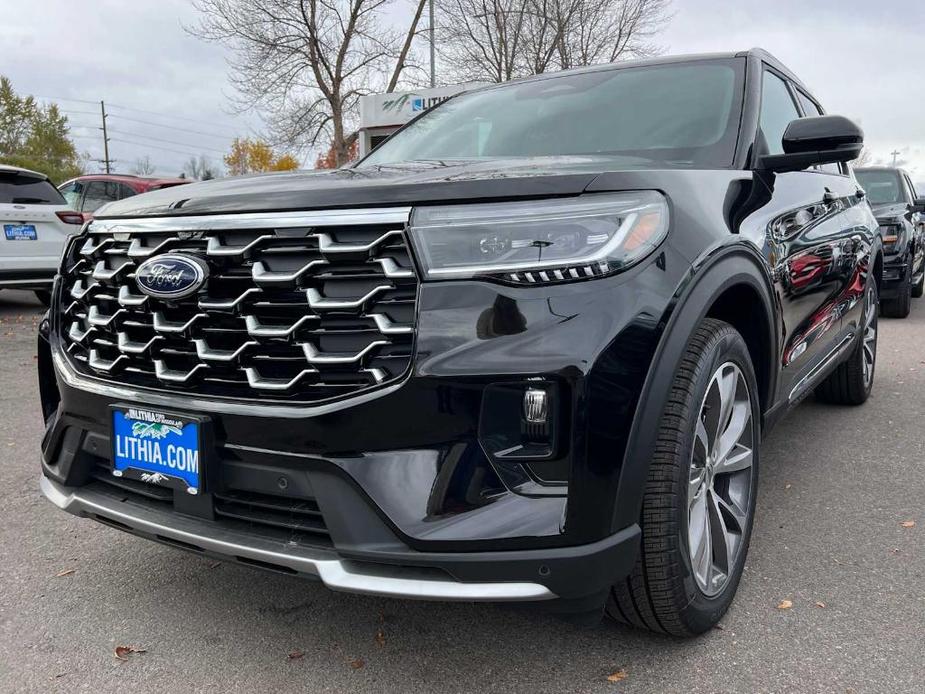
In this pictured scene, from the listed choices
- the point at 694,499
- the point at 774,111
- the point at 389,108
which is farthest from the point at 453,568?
the point at 389,108

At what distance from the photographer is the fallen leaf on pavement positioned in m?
2.16

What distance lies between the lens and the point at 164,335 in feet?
6.60

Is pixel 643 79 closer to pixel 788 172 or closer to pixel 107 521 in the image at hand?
pixel 788 172

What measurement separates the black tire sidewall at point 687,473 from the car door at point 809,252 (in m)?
0.39

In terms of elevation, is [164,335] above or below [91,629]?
above

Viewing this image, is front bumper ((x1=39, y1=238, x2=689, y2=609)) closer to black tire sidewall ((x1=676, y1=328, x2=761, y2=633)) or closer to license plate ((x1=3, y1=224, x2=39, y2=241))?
black tire sidewall ((x1=676, y1=328, x2=761, y2=633))

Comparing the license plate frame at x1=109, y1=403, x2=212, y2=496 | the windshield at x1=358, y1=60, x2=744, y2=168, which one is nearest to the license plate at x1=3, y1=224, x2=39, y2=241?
the windshield at x1=358, y1=60, x2=744, y2=168

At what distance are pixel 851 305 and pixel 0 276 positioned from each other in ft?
24.6

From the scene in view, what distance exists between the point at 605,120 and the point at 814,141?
28.6 inches

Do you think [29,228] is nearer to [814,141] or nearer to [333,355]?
[333,355]

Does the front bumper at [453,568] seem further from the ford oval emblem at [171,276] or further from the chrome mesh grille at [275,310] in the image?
the ford oval emblem at [171,276]

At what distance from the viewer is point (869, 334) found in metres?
4.76

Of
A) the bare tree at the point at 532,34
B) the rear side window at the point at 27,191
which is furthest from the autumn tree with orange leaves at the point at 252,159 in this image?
the rear side window at the point at 27,191

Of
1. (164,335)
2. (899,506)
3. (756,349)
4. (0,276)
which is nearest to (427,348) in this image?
(164,335)
